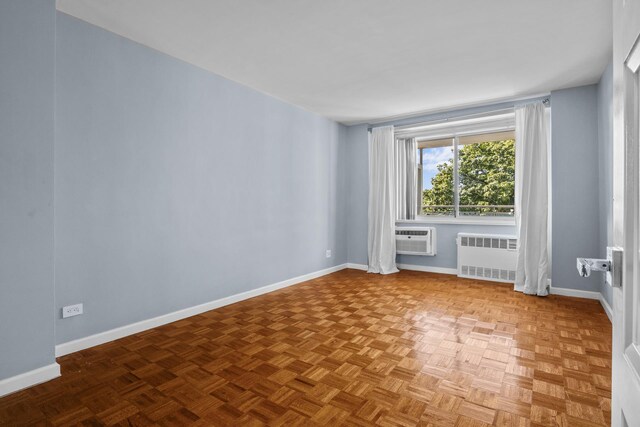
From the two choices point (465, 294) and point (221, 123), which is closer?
point (221, 123)

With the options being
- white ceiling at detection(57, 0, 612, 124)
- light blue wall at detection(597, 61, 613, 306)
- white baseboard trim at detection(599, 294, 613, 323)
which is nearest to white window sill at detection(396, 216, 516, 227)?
light blue wall at detection(597, 61, 613, 306)

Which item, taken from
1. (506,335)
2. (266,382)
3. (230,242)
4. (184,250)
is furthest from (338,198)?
(266,382)

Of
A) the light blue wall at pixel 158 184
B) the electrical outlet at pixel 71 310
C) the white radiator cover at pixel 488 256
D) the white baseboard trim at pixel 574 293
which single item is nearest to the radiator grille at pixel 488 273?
the white radiator cover at pixel 488 256

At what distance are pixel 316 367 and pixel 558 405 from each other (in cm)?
143

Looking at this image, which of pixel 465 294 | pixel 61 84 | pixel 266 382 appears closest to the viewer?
pixel 266 382

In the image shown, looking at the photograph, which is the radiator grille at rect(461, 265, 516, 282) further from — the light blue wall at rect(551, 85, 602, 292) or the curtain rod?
the curtain rod

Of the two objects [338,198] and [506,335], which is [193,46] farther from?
[506,335]

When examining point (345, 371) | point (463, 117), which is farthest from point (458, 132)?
point (345, 371)

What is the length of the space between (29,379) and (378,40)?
3.60 meters

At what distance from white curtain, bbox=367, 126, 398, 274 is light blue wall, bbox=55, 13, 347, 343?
1.51 m

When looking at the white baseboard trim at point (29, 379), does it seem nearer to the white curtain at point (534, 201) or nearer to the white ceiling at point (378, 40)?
the white ceiling at point (378, 40)

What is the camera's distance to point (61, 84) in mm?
2510

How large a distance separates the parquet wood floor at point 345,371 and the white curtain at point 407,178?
7.98 feet

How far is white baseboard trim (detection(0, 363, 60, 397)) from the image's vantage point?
79.3 inches
